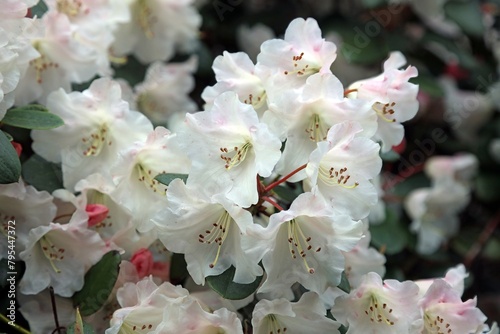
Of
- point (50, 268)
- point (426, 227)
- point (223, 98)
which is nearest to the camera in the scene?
point (223, 98)

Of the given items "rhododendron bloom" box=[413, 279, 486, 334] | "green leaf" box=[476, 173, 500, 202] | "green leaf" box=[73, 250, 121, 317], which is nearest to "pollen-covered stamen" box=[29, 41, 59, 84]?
"green leaf" box=[73, 250, 121, 317]

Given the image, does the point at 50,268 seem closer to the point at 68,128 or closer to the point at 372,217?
the point at 68,128

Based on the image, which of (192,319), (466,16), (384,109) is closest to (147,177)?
(192,319)

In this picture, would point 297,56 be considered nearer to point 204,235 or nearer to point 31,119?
point 204,235

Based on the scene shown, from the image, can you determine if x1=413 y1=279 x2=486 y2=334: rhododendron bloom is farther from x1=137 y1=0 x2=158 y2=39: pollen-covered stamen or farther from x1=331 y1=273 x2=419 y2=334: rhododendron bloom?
x1=137 y1=0 x2=158 y2=39: pollen-covered stamen

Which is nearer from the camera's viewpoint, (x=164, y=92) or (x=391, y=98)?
(x=391, y=98)

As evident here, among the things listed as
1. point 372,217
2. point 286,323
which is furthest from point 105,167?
point 372,217
